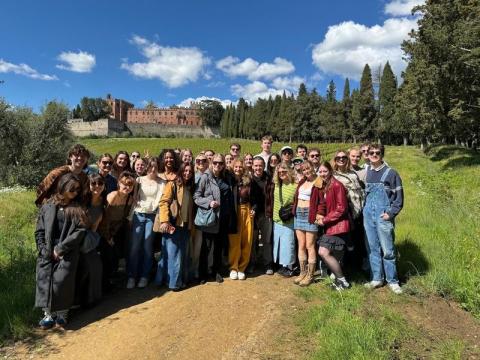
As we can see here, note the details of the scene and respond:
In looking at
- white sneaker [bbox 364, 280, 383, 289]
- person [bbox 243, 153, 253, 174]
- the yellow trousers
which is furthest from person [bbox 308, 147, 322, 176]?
white sneaker [bbox 364, 280, 383, 289]

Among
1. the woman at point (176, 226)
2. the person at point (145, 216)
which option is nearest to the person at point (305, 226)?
the woman at point (176, 226)

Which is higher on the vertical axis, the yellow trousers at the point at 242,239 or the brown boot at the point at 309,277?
the yellow trousers at the point at 242,239

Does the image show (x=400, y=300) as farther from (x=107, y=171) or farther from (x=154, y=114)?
(x=154, y=114)

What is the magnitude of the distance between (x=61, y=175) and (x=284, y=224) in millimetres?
3223

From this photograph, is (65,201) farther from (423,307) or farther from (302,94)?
(302,94)

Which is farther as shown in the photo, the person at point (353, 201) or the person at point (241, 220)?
the person at point (241, 220)

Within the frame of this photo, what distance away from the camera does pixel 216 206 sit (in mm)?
5555

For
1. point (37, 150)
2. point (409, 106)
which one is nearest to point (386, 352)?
point (409, 106)

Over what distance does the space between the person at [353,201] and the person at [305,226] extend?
1.35 feet

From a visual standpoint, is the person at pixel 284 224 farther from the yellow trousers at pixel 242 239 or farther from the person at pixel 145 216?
the person at pixel 145 216

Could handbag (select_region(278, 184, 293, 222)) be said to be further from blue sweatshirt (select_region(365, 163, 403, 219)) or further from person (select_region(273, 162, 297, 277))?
blue sweatshirt (select_region(365, 163, 403, 219))

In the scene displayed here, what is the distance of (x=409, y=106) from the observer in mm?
26219

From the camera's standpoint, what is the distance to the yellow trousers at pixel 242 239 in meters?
5.98

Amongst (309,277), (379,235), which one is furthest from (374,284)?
(309,277)
